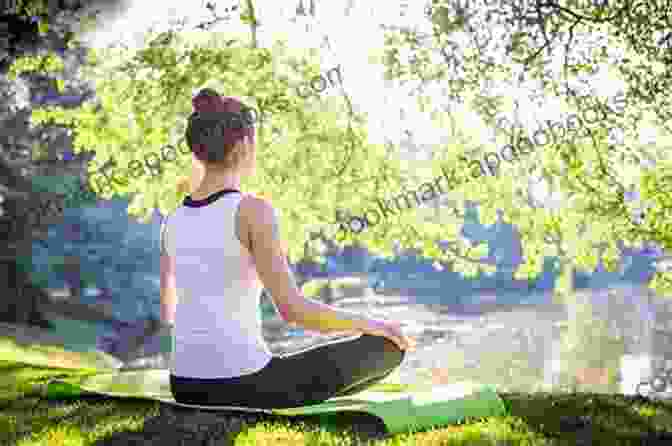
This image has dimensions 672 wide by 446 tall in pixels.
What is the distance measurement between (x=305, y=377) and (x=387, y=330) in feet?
1.56

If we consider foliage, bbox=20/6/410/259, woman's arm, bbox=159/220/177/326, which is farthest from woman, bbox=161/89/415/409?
foliage, bbox=20/6/410/259

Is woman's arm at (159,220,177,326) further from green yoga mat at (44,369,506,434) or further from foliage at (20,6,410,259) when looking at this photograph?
foliage at (20,6,410,259)

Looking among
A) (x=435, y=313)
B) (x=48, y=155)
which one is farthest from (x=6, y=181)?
(x=435, y=313)

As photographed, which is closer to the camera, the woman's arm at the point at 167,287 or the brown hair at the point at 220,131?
the brown hair at the point at 220,131

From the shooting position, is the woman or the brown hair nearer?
the woman

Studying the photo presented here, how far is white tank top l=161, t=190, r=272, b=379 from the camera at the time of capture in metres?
4.08

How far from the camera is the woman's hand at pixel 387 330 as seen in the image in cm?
414

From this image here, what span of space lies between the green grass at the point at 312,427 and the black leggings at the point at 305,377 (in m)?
0.12

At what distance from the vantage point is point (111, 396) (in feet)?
17.4

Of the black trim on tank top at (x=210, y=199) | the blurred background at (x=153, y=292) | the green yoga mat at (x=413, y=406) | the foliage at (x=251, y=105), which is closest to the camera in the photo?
the black trim on tank top at (x=210, y=199)

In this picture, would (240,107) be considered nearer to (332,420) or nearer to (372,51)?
(332,420)

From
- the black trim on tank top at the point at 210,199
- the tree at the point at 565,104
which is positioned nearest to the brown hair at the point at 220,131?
the black trim on tank top at the point at 210,199

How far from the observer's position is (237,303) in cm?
412

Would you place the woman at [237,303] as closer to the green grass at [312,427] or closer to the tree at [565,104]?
the green grass at [312,427]
